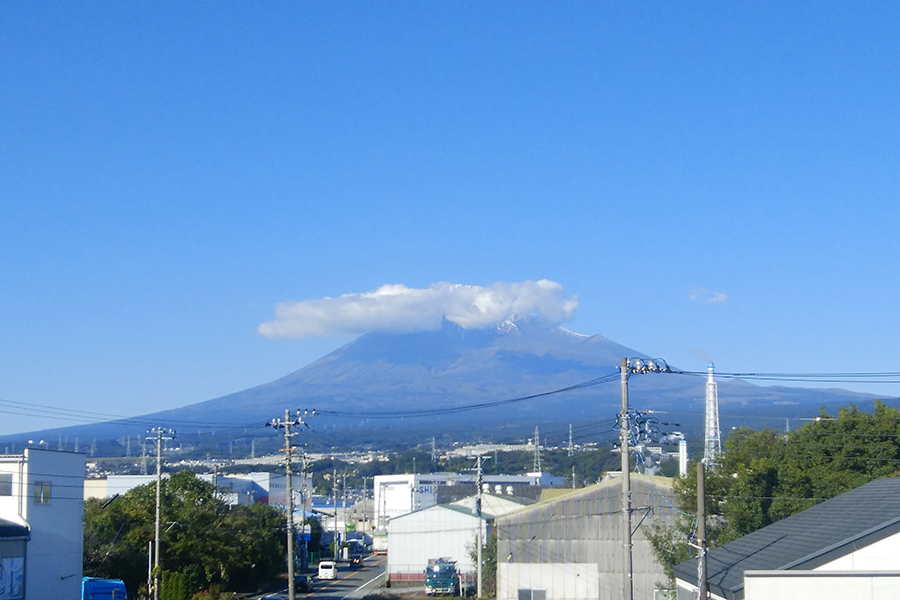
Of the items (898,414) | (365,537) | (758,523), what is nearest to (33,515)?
(758,523)

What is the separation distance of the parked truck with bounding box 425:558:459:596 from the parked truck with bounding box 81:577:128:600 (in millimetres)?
18623

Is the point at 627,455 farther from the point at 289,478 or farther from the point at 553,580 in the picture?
the point at 553,580

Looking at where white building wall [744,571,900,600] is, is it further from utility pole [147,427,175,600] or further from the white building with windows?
the white building with windows

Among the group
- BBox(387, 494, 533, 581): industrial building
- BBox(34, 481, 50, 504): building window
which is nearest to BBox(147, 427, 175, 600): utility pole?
BBox(34, 481, 50, 504): building window

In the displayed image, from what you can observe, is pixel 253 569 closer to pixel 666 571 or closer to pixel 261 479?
pixel 666 571

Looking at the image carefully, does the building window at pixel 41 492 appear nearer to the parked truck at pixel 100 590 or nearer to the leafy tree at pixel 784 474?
the parked truck at pixel 100 590

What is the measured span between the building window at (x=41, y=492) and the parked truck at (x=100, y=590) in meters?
4.76

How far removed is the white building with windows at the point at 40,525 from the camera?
41.2 metres

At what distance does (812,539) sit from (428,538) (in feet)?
165

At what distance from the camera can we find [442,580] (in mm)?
58844

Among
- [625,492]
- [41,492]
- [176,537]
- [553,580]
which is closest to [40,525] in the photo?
[41,492]

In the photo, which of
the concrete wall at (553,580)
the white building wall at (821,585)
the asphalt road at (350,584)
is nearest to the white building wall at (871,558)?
the white building wall at (821,585)

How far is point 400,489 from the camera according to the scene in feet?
403

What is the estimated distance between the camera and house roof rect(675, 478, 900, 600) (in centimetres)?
2081
